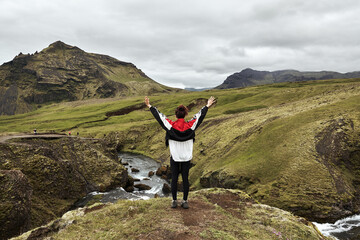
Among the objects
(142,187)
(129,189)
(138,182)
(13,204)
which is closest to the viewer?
(13,204)

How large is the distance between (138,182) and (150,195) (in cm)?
868

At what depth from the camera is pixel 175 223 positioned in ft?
29.9

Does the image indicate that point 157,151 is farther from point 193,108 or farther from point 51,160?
point 193,108

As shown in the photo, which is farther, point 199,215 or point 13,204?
point 13,204

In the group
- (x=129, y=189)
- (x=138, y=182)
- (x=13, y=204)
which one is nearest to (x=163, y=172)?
(x=138, y=182)

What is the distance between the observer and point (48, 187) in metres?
27.7

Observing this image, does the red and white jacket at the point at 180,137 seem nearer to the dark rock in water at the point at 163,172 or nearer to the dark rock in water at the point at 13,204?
the dark rock in water at the point at 13,204

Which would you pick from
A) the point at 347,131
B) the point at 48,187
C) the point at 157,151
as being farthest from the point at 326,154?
the point at 157,151

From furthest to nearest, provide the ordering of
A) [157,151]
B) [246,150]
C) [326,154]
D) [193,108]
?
[193,108] → [157,151] → [246,150] → [326,154]

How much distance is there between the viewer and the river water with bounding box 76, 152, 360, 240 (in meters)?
19.5

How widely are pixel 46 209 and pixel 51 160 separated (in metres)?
8.44

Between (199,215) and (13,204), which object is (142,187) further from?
(199,215)

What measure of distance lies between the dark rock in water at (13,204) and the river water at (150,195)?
43.0 ft

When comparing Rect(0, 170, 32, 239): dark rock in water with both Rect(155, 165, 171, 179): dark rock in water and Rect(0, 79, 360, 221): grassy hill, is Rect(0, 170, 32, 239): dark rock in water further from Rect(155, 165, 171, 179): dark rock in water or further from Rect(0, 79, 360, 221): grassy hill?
Rect(155, 165, 171, 179): dark rock in water
